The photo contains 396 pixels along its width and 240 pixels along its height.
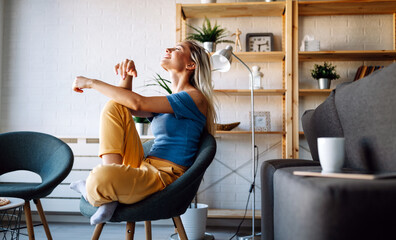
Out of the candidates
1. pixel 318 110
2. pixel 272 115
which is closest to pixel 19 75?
pixel 272 115

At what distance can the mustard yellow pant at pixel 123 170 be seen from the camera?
1.18m

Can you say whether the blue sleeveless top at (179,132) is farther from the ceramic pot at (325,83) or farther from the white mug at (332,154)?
the ceramic pot at (325,83)

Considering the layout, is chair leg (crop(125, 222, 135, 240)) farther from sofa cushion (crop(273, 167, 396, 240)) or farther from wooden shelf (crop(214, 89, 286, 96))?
wooden shelf (crop(214, 89, 286, 96))

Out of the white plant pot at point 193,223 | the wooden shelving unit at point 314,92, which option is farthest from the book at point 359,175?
the wooden shelving unit at point 314,92

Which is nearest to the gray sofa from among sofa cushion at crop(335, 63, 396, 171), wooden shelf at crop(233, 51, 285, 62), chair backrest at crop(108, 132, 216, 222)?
sofa cushion at crop(335, 63, 396, 171)

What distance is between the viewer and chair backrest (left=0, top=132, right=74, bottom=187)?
2316mm

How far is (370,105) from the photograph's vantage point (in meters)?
0.91

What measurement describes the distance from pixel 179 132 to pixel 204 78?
374mm

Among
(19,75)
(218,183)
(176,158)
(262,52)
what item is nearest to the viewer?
(176,158)

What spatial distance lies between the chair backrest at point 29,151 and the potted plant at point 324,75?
2204mm

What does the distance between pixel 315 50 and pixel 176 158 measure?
211cm

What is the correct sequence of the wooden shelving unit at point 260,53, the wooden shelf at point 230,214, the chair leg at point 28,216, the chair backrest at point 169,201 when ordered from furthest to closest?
the wooden shelving unit at point 260,53 < the wooden shelf at point 230,214 < the chair leg at point 28,216 < the chair backrest at point 169,201

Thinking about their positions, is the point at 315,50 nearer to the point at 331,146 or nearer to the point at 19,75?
the point at 331,146

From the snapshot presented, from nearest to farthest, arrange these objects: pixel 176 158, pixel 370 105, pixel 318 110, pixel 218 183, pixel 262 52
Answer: pixel 370 105 < pixel 318 110 < pixel 176 158 < pixel 262 52 < pixel 218 183
